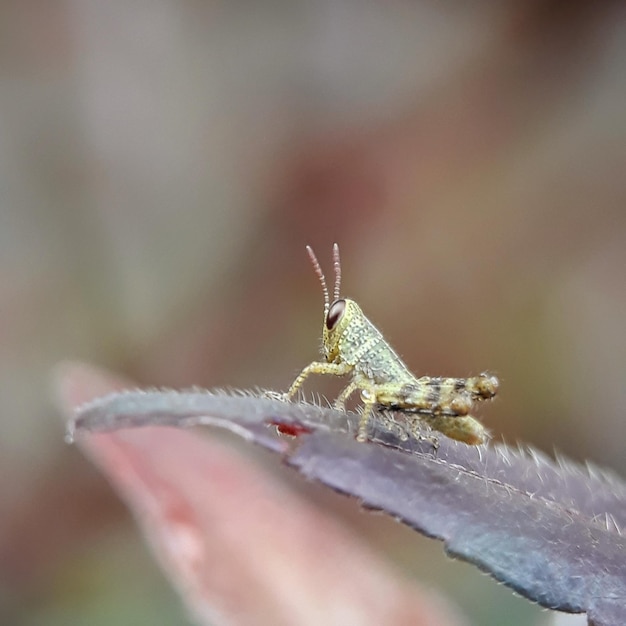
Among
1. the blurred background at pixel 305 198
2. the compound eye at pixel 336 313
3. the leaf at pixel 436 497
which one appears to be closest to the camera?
the leaf at pixel 436 497

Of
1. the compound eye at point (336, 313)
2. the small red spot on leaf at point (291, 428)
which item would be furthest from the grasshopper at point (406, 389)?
the small red spot on leaf at point (291, 428)

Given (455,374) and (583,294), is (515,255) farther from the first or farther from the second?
(455,374)

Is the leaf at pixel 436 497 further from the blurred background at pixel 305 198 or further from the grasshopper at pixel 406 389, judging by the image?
the blurred background at pixel 305 198

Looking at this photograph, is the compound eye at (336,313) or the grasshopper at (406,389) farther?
the compound eye at (336,313)

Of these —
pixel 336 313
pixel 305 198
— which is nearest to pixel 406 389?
pixel 336 313

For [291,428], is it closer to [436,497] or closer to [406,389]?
[436,497]

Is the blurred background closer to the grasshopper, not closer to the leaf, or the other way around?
the grasshopper

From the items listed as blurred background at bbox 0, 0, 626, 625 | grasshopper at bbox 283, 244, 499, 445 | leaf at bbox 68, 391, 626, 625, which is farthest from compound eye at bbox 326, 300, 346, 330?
blurred background at bbox 0, 0, 626, 625
